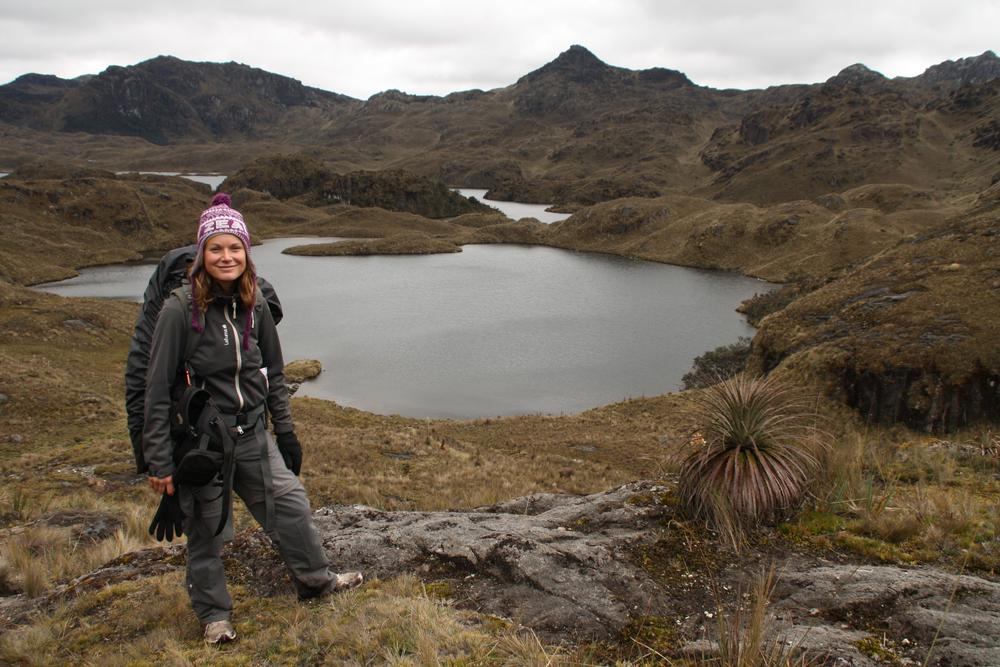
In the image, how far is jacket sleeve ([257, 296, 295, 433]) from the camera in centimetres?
521

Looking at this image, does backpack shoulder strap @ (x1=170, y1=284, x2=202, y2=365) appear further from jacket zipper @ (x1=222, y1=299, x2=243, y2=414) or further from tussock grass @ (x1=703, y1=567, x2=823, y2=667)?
tussock grass @ (x1=703, y1=567, x2=823, y2=667)

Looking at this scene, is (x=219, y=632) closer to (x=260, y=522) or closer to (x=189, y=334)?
(x=260, y=522)

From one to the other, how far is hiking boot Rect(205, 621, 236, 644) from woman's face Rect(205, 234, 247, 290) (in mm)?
2733

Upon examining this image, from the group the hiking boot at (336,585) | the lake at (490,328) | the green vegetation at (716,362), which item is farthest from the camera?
the green vegetation at (716,362)

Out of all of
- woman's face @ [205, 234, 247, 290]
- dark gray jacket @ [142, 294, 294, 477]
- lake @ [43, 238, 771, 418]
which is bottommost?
lake @ [43, 238, 771, 418]

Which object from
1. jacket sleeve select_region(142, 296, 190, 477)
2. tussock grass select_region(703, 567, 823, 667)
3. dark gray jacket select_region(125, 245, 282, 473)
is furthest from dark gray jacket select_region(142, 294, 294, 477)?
tussock grass select_region(703, 567, 823, 667)

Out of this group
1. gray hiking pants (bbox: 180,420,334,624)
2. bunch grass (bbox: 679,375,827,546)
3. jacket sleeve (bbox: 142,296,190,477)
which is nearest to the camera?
jacket sleeve (bbox: 142,296,190,477)

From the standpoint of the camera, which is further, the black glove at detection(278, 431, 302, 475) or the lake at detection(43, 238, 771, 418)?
the lake at detection(43, 238, 771, 418)

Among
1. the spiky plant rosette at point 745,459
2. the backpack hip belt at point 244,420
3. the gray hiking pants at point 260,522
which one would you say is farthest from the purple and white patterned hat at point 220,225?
the spiky plant rosette at point 745,459

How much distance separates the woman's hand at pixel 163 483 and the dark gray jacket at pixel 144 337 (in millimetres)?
153

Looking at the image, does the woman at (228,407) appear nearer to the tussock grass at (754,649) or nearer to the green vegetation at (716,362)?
the tussock grass at (754,649)

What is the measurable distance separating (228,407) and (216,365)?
0.36 meters

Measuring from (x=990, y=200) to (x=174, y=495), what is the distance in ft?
137

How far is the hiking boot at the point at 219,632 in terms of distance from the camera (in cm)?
471
